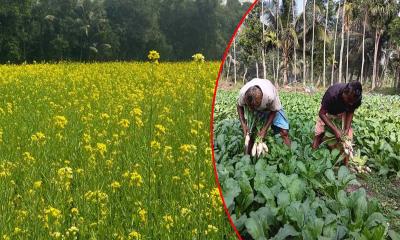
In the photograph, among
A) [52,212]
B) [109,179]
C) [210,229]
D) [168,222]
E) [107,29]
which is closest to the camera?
[210,229]

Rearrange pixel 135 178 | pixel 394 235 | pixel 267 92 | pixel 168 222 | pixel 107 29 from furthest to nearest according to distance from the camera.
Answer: pixel 107 29, pixel 135 178, pixel 168 222, pixel 267 92, pixel 394 235

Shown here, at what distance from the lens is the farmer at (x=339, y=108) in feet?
3.30

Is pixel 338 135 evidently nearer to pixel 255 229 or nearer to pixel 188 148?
pixel 255 229

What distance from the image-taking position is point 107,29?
134 feet

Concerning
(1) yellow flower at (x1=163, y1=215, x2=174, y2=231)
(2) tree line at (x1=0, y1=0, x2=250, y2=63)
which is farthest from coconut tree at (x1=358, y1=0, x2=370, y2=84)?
(2) tree line at (x1=0, y1=0, x2=250, y2=63)

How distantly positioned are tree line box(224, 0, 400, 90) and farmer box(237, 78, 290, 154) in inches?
0.9

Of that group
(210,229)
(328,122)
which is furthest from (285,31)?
(210,229)

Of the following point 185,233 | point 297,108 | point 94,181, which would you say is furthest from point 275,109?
point 94,181

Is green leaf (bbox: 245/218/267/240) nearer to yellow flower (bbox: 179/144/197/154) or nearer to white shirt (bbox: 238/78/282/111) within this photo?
white shirt (bbox: 238/78/282/111)

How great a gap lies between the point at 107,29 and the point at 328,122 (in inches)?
1611

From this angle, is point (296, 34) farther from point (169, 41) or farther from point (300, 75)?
point (169, 41)

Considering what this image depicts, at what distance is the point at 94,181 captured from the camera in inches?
172

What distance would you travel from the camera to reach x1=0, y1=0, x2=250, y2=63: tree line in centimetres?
3744

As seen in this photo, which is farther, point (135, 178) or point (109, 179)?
point (109, 179)
